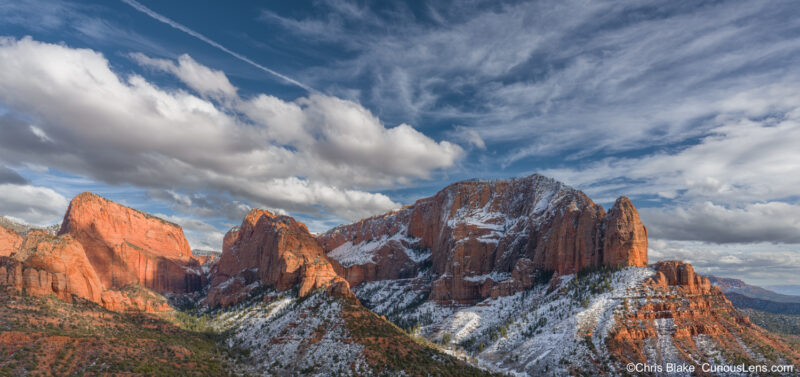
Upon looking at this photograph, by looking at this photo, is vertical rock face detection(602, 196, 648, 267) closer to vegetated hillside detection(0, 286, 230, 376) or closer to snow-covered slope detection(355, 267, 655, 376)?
snow-covered slope detection(355, 267, 655, 376)

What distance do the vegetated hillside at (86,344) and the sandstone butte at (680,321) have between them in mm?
121054

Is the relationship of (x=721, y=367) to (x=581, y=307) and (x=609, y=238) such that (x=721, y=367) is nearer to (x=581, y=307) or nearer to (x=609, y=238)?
(x=581, y=307)

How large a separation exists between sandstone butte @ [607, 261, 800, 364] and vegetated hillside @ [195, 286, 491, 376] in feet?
177

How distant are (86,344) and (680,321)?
164 m

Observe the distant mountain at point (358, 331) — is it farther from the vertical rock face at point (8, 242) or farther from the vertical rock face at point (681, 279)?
the vertical rock face at point (8, 242)

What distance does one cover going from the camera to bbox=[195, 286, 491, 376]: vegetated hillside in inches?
4481

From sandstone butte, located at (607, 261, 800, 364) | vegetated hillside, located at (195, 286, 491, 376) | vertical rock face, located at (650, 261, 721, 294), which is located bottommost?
vegetated hillside, located at (195, 286, 491, 376)

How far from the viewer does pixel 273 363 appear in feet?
422

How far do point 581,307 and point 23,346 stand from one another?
159 metres

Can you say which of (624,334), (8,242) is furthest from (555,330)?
(8,242)

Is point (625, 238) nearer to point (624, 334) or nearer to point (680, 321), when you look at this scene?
point (680, 321)

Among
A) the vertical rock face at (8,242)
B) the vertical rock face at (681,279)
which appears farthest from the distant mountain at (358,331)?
the vertical rock face at (8,242)

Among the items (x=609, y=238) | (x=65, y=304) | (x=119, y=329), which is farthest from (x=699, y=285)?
(x=65, y=304)

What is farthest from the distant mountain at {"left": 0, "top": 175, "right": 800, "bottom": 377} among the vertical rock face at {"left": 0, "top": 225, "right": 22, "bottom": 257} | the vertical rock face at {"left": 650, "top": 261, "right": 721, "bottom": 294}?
the vertical rock face at {"left": 0, "top": 225, "right": 22, "bottom": 257}
